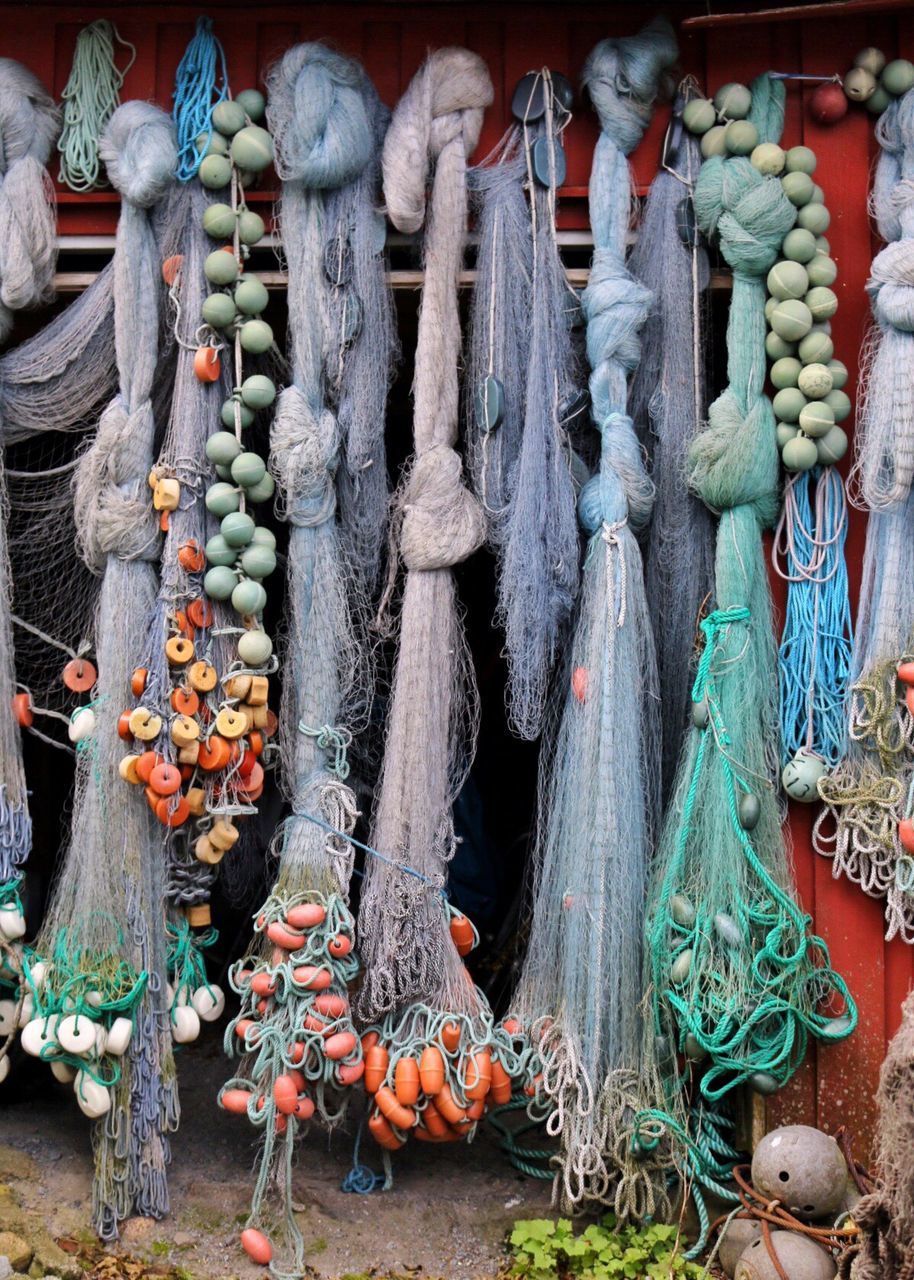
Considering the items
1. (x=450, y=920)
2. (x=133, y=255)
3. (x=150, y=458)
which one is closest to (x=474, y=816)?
(x=450, y=920)

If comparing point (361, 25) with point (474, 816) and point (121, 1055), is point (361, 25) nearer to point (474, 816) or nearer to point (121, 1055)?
point (474, 816)

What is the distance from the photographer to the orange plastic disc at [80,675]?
508 cm

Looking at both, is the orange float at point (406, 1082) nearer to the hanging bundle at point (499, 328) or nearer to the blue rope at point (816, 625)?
the blue rope at point (816, 625)

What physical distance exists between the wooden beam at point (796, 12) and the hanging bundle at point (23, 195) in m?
2.22

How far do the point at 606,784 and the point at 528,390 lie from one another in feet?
4.41

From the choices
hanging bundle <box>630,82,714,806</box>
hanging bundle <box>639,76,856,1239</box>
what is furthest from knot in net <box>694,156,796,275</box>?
hanging bundle <box>630,82,714,806</box>

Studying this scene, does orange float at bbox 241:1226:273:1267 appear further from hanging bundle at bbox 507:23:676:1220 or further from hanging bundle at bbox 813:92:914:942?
hanging bundle at bbox 813:92:914:942

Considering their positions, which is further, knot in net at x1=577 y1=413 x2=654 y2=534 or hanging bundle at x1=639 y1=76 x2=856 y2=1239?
knot in net at x1=577 y1=413 x2=654 y2=534

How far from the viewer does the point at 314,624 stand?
4887mm

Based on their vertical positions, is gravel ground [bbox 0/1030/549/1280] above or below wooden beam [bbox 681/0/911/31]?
below

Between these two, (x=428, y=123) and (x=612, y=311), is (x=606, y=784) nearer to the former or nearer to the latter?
(x=612, y=311)

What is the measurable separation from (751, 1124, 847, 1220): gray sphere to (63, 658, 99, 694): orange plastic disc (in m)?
2.71

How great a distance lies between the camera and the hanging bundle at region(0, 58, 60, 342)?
4.87 meters

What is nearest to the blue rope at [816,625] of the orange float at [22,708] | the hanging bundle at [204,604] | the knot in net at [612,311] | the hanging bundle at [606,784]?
the hanging bundle at [606,784]
